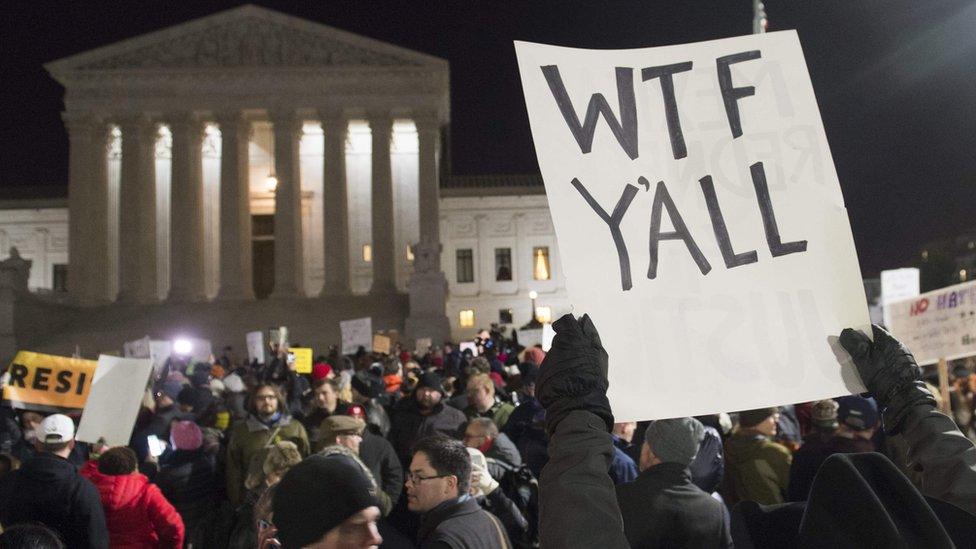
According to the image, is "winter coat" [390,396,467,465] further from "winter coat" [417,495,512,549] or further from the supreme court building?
the supreme court building

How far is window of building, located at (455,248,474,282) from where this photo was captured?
54.8 metres

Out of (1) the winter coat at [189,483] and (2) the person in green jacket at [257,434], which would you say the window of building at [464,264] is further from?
(2) the person in green jacket at [257,434]

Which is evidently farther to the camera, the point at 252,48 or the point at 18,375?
the point at 252,48

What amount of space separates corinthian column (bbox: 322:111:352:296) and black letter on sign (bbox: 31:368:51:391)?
34.4 meters

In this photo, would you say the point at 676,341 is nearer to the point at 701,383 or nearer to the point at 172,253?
the point at 701,383

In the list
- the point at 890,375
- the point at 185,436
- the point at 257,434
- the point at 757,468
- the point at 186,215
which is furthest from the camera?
the point at 186,215

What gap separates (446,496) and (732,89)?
2.12 meters

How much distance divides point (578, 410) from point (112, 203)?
157 feet

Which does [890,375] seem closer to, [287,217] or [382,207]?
[382,207]

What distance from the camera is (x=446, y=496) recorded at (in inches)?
149

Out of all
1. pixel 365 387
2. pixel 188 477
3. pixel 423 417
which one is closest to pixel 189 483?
pixel 188 477

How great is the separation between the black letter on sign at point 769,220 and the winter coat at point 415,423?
16.6 ft

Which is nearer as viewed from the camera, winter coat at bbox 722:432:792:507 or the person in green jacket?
winter coat at bbox 722:432:792:507

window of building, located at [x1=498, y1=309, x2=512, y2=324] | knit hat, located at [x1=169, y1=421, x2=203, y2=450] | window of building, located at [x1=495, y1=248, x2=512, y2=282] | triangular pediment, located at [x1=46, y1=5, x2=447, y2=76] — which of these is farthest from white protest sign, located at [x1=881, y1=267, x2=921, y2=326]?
window of building, located at [x1=495, y1=248, x2=512, y2=282]
